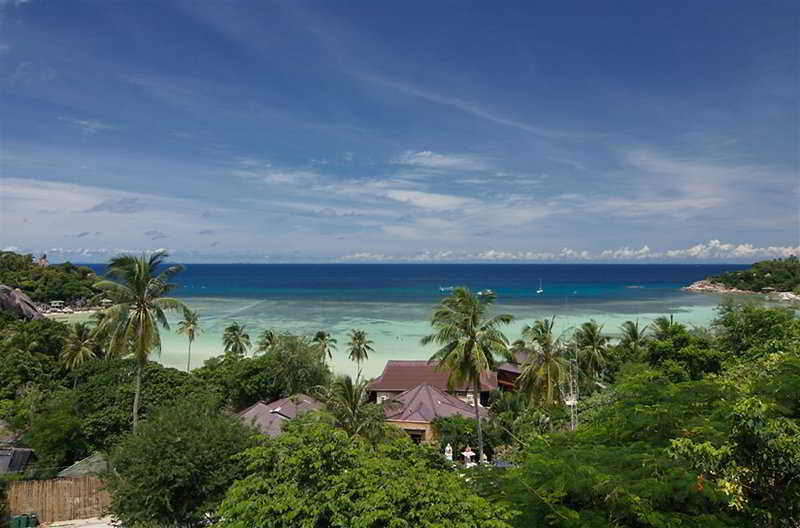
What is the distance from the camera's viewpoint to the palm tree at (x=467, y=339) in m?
18.5

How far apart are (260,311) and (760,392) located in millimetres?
80352

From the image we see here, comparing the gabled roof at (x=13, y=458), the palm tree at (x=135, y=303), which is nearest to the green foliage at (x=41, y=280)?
the gabled roof at (x=13, y=458)

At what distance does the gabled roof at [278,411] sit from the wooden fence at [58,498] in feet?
25.7

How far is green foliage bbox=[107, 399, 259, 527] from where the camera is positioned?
40.4ft

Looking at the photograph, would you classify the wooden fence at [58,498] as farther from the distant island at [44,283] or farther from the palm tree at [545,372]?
the distant island at [44,283]

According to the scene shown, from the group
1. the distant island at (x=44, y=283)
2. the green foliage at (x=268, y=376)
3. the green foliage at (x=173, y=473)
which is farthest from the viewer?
the distant island at (x=44, y=283)

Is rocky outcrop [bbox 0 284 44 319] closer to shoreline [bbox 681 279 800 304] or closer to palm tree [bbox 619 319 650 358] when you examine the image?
palm tree [bbox 619 319 650 358]

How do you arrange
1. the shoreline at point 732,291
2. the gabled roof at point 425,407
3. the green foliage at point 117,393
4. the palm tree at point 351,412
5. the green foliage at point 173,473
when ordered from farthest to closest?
1. the shoreline at point 732,291
2. the gabled roof at point 425,407
3. the green foliage at point 117,393
4. the palm tree at point 351,412
5. the green foliage at point 173,473

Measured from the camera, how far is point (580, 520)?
7.62 metres

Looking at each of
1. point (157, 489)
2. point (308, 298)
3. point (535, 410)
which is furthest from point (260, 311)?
point (157, 489)

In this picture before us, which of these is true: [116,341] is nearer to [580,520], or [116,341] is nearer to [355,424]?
[355,424]

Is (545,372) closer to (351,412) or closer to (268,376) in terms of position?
(351,412)

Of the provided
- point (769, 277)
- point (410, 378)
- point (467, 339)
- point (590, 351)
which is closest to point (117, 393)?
point (467, 339)

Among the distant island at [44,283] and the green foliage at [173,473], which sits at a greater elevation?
the distant island at [44,283]
